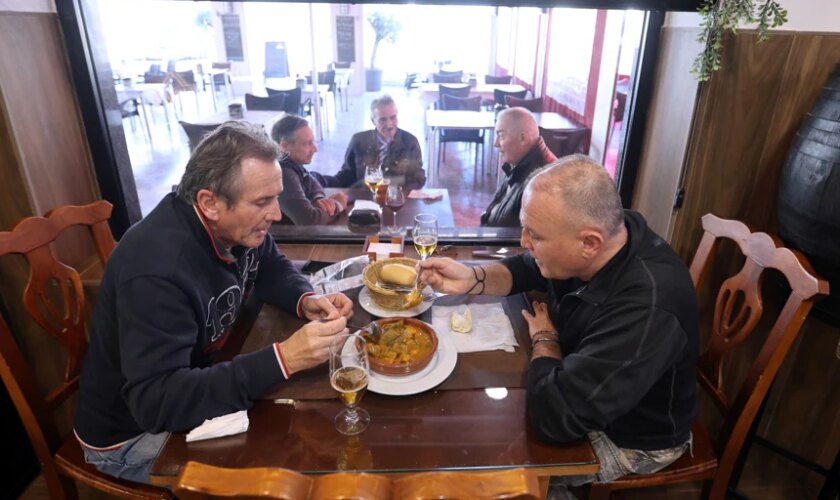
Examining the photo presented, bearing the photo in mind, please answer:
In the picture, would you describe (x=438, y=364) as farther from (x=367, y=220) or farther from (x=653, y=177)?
(x=653, y=177)

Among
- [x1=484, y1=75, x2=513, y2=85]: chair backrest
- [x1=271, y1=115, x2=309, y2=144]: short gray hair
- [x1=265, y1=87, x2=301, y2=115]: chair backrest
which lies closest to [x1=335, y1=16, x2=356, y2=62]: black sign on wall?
[x1=484, y1=75, x2=513, y2=85]: chair backrest

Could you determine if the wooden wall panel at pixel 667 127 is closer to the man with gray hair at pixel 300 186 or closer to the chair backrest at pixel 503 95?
the man with gray hair at pixel 300 186

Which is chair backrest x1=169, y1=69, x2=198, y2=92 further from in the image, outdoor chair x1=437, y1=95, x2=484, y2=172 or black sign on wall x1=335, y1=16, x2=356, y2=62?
outdoor chair x1=437, y1=95, x2=484, y2=172

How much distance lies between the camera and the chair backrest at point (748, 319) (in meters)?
1.37

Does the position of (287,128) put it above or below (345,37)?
below

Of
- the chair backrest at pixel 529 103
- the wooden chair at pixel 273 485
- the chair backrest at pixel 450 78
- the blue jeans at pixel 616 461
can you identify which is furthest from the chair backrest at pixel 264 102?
the wooden chair at pixel 273 485

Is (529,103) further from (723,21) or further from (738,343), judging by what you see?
(738,343)

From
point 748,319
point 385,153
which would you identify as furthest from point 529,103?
point 748,319

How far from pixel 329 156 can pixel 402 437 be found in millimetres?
6345

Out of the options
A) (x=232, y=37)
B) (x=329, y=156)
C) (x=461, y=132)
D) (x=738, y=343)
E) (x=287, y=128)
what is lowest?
(x=329, y=156)

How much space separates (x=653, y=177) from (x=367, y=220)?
4.21 ft

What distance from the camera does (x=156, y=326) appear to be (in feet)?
3.83

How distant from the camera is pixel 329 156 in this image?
7102 millimetres

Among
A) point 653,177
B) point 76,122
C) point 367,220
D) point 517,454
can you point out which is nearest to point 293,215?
point 367,220
